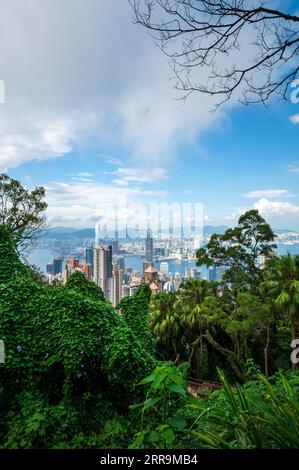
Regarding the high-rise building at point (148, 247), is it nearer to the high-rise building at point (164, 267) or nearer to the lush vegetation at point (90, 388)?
the high-rise building at point (164, 267)

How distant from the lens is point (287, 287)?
34.2 ft

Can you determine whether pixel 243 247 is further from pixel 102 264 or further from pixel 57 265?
pixel 57 265

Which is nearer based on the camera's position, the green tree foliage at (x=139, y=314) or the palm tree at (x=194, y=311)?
the green tree foliage at (x=139, y=314)

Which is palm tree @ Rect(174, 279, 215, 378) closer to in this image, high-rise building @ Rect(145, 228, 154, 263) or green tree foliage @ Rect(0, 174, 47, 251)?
green tree foliage @ Rect(0, 174, 47, 251)

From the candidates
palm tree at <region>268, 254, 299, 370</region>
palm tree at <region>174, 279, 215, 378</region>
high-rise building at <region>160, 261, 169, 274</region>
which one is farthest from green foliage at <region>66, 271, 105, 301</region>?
high-rise building at <region>160, 261, 169, 274</region>

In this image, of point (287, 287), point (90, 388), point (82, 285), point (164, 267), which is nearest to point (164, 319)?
point (287, 287)

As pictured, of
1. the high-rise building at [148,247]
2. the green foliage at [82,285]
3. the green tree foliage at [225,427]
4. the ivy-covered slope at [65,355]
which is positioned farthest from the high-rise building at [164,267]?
the green tree foliage at [225,427]

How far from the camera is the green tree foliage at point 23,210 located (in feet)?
28.7

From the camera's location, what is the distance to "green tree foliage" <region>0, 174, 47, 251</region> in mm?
8758

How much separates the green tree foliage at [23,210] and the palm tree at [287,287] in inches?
318

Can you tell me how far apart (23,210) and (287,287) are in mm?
8910

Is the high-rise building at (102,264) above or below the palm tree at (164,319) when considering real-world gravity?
above

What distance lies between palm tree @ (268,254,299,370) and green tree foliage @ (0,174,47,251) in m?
8.07
